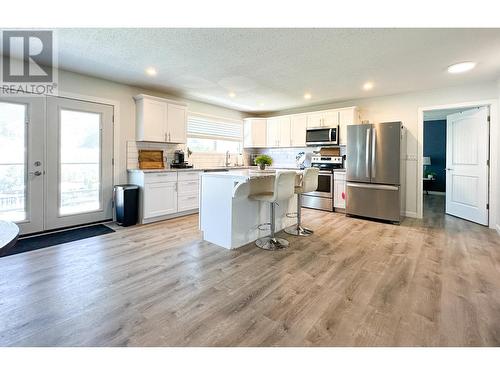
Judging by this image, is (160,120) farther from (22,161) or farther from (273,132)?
(273,132)

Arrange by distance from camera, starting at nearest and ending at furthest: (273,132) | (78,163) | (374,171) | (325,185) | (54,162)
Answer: (54,162)
(78,163)
(374,171)
(325,185)
(273,132)

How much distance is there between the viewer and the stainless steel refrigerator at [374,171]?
4.38m

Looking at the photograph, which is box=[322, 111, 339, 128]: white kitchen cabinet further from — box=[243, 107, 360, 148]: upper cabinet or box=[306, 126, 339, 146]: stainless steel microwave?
box=[306, 126, 339, 146]: stainless steel microwave

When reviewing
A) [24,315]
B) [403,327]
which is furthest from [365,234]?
[24,315]

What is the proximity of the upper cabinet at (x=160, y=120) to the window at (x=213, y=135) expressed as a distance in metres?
0.51

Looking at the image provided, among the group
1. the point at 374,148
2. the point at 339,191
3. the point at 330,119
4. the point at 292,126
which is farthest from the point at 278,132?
the point at 374,148

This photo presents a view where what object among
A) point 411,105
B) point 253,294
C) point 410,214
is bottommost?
point 253,294

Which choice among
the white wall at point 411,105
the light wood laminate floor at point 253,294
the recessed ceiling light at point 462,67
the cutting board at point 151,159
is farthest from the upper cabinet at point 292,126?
the light wood laminate floor at point 253,294

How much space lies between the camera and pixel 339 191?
17.4ft

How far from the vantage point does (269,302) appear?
78.3 inches

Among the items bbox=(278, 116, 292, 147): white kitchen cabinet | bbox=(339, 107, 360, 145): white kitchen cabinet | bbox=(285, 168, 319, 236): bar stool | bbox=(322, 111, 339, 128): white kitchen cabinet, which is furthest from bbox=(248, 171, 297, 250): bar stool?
bbox=(278, 116, 292, 147): white kitchen cabinet

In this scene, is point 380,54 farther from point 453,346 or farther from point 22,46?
point 22,46

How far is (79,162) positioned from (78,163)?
0.02 meters

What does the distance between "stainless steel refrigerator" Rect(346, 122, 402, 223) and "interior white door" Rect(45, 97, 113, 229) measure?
4437mm
